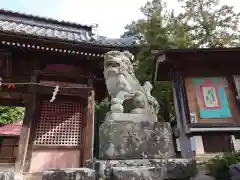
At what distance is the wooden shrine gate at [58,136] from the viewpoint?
5.71 meters

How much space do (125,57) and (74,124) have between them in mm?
3896

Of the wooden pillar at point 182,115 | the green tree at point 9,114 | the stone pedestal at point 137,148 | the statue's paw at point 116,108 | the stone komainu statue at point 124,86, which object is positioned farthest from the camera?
the green tree at point 9,114

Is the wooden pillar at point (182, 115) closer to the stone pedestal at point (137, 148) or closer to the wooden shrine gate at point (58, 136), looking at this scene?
the stone pedestal at point (137, 148)

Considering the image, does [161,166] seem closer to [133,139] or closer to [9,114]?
[133,139]

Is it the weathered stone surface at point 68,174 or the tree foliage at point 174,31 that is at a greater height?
the tree foliage at point 174,31

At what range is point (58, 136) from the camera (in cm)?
630

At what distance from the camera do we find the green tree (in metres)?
15.1

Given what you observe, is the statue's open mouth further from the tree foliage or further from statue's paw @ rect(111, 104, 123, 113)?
the tree foliage

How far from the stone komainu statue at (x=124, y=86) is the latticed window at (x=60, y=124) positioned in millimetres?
3659

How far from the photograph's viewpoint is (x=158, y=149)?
285 cm

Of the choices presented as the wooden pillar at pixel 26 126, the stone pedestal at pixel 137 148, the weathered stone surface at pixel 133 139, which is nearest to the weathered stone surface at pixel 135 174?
the stone pedestal at pixel 137 148

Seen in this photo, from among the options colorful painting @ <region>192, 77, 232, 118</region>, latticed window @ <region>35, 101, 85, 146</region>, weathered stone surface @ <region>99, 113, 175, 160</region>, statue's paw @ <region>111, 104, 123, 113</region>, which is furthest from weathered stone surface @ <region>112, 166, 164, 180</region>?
latticed window @ <region>35, 101, 85, 146</region>

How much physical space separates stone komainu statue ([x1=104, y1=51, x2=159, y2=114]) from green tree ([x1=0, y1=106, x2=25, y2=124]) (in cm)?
1506

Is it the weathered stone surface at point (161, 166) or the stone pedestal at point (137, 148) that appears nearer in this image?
the weathered stone surface at point (161, 166)
